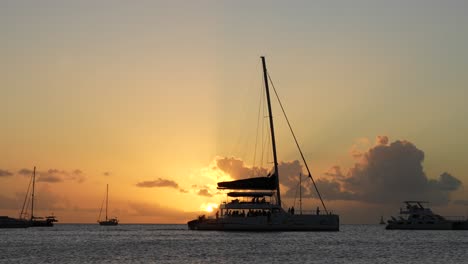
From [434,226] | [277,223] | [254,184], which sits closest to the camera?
[254,184]

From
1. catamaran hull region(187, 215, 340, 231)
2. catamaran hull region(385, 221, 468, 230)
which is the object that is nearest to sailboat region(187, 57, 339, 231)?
catamaran hull region(187, 215, 340, 231)

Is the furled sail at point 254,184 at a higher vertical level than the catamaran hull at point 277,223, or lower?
higher

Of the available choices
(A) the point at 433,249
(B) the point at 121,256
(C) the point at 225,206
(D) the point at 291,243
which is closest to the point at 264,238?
(D) the point at 291,243

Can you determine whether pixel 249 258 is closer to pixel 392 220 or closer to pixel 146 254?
pixel 146 254

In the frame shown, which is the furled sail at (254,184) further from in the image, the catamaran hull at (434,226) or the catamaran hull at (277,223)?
the catamaran hull at (434,226)

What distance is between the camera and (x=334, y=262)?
76438 mm

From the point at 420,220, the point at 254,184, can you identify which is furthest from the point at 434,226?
the point at 254,184

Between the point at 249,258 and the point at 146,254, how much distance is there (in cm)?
1459

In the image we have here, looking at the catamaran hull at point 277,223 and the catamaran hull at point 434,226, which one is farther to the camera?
the catamaran hull at point 434,226

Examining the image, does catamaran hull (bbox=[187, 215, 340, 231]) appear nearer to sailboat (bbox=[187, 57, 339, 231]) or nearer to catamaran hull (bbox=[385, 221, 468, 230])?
sailboat (bbox=[187, 57, 339, 231])

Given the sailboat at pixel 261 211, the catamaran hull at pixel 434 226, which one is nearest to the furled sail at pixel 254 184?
the sailboat at pixel 261 211

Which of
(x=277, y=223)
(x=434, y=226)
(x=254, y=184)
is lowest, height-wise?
(x=277, y=223)

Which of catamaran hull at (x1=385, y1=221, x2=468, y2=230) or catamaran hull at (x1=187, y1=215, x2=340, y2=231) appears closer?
catamaran hull at (x1=187, y1=215, x2=340, y2=231)

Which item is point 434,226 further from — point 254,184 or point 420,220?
point 254,184
